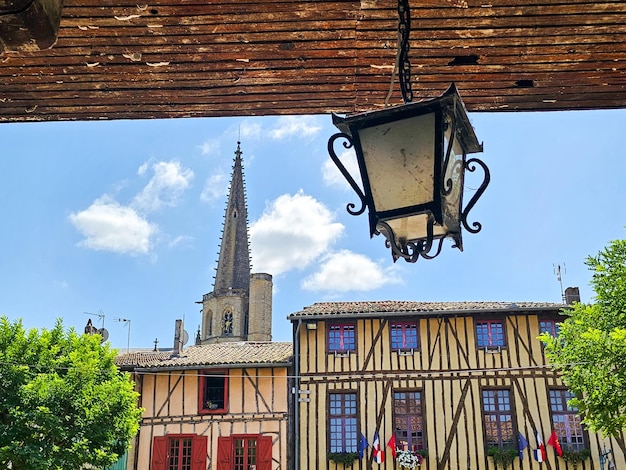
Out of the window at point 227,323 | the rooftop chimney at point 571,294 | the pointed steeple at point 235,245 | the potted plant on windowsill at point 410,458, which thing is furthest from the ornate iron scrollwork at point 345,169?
the pointed steeple at point 235,245

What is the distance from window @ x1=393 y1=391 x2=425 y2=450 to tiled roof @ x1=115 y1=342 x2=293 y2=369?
3.20m

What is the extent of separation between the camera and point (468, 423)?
55.8ft

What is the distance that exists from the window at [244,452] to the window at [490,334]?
6.24 m

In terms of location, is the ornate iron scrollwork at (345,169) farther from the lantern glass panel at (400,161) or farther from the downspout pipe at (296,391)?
the downspout pipe at (296,391)

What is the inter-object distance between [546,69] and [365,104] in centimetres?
91

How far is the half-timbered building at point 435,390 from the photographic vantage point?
16.8 m

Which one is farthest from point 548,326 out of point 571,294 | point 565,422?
point 565,422

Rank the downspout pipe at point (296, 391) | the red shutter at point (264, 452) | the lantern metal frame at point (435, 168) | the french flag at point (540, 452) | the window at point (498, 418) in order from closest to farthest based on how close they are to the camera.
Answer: the lantern metal frame at point (435, 168), the french flag at point (540, 452), the window at point (498, 418), the downspout pipe at point (296, 391), the red shutter at point (264, 452)

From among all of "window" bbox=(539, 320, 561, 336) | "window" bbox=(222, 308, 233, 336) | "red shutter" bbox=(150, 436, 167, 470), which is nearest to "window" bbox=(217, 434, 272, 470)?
"red shutter" bbox=(150, 436, 167, 470)

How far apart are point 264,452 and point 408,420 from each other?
387cm

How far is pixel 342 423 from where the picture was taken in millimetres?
17312

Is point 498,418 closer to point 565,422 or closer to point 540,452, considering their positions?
point 540,452

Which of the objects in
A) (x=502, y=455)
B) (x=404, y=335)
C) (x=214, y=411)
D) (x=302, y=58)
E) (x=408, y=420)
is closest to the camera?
(x=302, y=58)

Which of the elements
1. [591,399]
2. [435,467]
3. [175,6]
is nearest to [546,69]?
[175,6]
